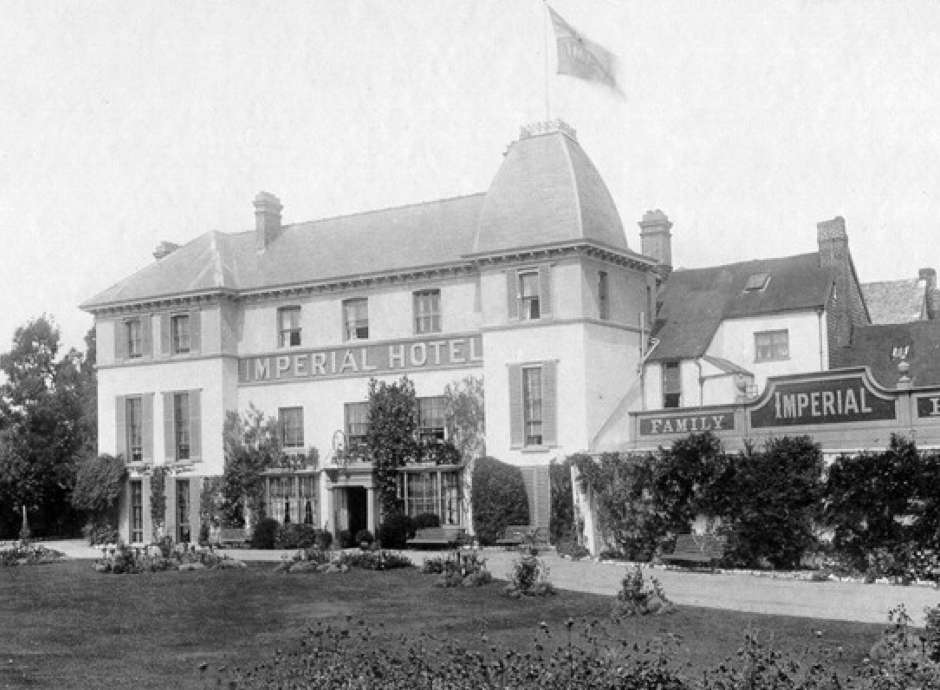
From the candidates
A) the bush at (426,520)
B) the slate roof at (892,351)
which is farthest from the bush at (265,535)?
the slate roof at (892,351)

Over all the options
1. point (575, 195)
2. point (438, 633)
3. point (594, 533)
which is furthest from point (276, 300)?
point (438, 633)

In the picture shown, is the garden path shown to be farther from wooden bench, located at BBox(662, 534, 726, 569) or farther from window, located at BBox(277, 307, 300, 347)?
window, located at BBox(277, 307, 300, 347)

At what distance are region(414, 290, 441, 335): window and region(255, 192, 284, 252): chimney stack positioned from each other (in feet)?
26.9

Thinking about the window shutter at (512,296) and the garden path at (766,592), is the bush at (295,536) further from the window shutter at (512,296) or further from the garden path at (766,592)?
the garden path at (766,592)

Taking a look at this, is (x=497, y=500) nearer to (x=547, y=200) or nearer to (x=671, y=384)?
(x=671, y=384)

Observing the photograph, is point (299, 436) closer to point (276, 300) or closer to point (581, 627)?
point (276, 300)

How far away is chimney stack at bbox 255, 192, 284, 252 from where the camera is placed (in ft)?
140

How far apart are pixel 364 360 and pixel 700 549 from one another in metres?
16.2

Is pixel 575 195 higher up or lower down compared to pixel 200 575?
higher up

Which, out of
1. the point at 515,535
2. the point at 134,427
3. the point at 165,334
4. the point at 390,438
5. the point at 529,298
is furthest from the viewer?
the point at 134,427

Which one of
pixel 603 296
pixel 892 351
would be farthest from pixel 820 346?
pixel 603 296

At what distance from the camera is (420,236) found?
3888cm

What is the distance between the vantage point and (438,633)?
50.6ft

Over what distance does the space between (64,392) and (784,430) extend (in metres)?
37.4
